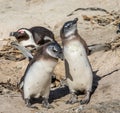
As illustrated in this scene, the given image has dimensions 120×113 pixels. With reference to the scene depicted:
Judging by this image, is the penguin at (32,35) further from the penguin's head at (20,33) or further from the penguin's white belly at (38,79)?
the penguin's white belly at (38,79)

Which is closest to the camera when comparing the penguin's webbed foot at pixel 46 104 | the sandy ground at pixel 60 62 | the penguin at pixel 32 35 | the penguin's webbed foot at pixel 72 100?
the sandy ground at pixel 60 62

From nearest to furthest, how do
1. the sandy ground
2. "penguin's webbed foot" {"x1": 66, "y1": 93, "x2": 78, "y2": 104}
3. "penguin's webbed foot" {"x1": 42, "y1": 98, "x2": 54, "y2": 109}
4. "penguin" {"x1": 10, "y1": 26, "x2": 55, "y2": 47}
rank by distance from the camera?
the sandy ground → "penguin's webbed foot" {"x1": 42, "y1": 98, "x2": 54, "y2": 109} → "penguin's webbed foot" {"x1": 66, "y1": 93, "x2": 78, "y2": 104} → "penguin" {"x1": 10, "y1": 26, "x2": 55, "y2": 47}

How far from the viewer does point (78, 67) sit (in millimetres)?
6734

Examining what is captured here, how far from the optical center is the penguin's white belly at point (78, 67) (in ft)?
22.0

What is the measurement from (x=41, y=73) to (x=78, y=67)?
0.47 meters

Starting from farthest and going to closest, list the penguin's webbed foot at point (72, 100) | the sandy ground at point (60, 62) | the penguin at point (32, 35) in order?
the penguin at point (32, 35) < the penguin's webbed foot at point (72, 100) < the sandy ground at point (60, 62)

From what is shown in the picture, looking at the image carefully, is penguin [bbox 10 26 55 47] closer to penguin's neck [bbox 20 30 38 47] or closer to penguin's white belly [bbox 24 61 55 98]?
penguin's neck [bbox 20 30 38 47]

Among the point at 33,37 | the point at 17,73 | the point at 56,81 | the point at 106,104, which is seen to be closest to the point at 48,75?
the point at 106,104

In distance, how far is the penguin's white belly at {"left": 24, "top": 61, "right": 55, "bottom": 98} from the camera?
6512 mm

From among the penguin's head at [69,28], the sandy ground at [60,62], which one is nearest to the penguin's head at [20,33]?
Answer: the sandy ground at [60,62]

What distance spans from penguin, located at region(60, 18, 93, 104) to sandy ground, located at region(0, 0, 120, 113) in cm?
15

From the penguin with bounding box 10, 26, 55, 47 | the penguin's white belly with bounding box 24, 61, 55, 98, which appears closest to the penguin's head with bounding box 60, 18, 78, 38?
the penguin's white belly with bounding box 24, 61, 55, 98

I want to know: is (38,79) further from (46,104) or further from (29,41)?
(29,41)

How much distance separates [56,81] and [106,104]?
7.11 feet
